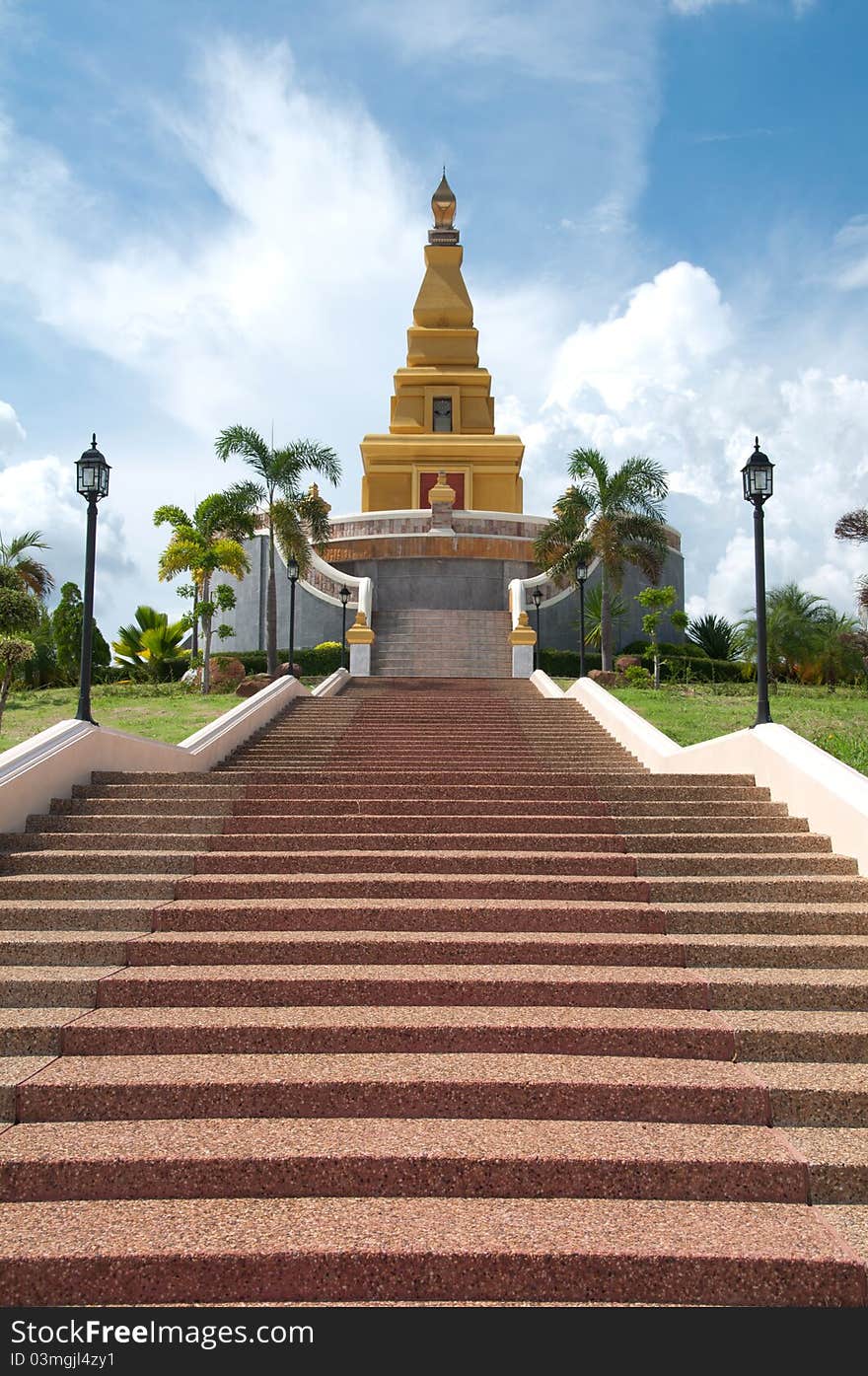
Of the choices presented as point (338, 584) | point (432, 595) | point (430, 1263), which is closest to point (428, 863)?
point (430, 1263)

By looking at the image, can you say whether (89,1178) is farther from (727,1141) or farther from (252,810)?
(252,810)

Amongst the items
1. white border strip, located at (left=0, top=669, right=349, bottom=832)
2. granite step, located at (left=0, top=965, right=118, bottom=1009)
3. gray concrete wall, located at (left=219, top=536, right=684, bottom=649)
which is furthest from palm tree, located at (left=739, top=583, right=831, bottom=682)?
granite step, located at (left=0, top=965, right=118, bottom=1009)

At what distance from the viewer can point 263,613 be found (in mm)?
28828

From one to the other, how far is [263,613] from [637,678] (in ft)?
39.7

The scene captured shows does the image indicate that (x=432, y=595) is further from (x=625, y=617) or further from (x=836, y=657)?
(x=836, y=657)

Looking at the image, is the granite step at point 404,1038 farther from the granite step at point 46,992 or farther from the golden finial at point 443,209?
the golden finial at point 443,209

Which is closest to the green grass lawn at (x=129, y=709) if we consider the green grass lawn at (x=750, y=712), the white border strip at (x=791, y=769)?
the white border strip at (x=791, y=769)

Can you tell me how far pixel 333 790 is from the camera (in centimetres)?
862

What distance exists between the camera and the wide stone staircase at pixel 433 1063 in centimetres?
325

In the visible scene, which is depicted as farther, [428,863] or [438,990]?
[428,863]

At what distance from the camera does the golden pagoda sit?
34344mm

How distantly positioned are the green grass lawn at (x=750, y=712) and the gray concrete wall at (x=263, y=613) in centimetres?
759

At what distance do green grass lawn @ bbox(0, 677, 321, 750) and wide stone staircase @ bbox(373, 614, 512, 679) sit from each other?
250 cm

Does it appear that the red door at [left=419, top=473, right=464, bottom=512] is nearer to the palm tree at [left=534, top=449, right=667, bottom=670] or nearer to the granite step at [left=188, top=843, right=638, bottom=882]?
the palm tree at [left=534, top=449, right=667, bottom=670]
